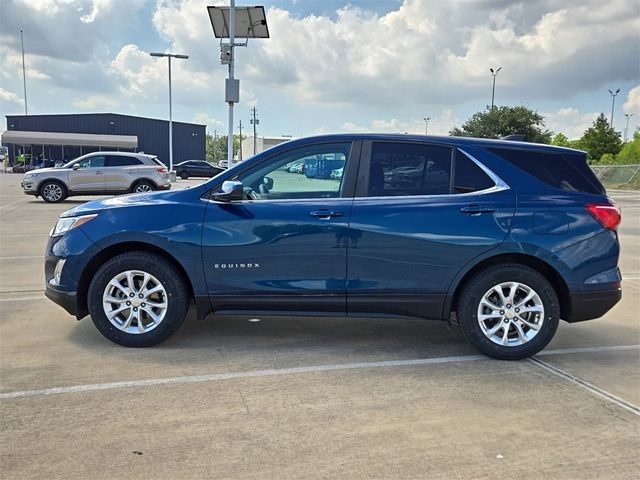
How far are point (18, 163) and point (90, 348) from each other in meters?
54.3

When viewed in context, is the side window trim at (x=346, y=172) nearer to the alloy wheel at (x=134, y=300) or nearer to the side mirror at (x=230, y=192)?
the side mirror at (x=230, y=192)

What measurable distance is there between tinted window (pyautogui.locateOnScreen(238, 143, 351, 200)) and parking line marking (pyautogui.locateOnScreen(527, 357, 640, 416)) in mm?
2165

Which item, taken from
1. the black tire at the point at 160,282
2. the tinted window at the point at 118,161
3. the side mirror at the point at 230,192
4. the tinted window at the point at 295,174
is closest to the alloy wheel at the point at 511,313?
the tinted window at the point at 295,174

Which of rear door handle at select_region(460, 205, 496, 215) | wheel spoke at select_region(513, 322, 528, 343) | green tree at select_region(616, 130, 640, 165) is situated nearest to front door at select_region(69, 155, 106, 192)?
rear door handle at select_region(460, 205, 496, 215)

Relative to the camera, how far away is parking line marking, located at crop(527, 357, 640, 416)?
11.5ft

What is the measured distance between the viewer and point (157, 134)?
60.4m

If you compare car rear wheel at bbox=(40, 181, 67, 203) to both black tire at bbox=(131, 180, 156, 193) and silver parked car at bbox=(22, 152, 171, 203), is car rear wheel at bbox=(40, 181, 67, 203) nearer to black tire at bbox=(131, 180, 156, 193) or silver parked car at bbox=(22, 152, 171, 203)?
silver parked car at bbox=(22, 152, 171, 203)

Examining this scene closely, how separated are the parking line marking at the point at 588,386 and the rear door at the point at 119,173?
15857mm

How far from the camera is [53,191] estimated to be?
58.0 feet

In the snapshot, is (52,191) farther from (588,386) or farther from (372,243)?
(588,386)

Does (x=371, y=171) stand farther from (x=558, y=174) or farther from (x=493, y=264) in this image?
(x=558, y=174)

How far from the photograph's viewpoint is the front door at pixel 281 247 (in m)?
4.18

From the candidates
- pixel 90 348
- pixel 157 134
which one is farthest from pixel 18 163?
pixel 90 348

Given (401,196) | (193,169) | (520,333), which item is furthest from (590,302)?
(193,169)
